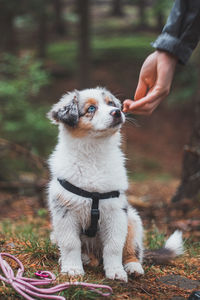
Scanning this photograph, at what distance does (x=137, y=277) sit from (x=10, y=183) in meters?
5.19

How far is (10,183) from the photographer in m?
7.84

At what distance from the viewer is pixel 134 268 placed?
3203 mm

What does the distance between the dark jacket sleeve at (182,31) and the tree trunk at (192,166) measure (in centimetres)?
314

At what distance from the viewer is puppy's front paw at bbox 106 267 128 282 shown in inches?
118

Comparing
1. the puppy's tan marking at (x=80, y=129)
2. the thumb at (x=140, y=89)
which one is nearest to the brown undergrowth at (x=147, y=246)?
the puppy's tan marking at (x=80, y=129)

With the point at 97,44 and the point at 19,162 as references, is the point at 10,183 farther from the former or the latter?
the point at 97,44

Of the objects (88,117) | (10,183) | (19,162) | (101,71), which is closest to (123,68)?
(101,71)

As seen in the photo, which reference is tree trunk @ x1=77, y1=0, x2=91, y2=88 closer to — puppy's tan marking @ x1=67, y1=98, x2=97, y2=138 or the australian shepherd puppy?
the australian shepherd puppy

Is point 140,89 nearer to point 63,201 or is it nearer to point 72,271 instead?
point 63,201

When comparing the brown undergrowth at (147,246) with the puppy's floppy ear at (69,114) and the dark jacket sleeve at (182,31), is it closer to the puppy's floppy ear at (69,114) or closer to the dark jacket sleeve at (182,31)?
the puppy's floppy ear at (69,114)

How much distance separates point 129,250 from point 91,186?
0.77 m

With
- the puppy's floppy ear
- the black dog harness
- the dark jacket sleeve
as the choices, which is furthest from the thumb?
the black dog harness

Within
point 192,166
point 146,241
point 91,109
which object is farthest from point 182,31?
point 192,166

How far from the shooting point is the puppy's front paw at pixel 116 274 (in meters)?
3.01
